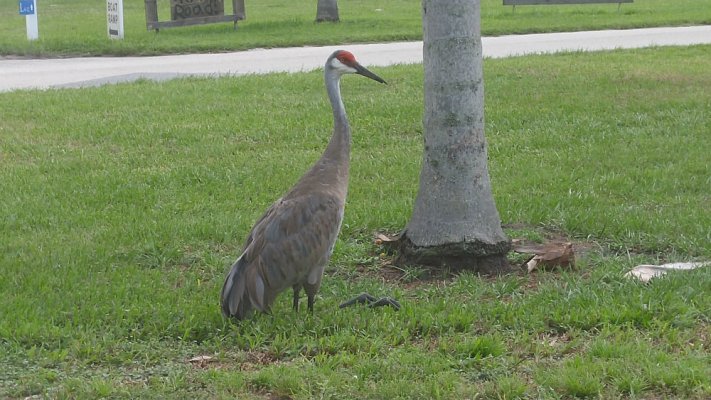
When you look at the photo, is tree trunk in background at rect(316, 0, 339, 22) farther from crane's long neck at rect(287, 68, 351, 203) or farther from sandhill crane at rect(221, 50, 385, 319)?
sandhill crane at rect(221, 50, 385, 319)

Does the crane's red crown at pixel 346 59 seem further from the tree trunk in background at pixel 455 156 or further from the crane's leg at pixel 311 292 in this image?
the crane's leg at pixel 311 292

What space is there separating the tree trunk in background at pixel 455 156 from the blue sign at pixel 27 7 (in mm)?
12772

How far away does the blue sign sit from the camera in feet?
57.8

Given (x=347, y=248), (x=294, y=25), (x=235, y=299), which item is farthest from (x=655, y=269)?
(x=294, y=25)

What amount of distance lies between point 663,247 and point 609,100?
490 cm

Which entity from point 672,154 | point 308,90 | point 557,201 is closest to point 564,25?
point 308,90

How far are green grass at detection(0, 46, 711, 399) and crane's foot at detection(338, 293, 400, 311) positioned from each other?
0.41ft

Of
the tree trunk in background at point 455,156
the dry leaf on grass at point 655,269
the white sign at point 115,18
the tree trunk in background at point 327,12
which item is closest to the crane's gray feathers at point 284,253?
the tree trunk in background at point 455,156

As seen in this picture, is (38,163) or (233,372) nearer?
(233,372)

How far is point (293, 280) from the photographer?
5590mm

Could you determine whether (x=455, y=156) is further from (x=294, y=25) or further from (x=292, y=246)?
(x=294, y=25)

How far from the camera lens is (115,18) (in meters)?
18.1

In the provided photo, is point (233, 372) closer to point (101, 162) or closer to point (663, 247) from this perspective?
point (663, 247)

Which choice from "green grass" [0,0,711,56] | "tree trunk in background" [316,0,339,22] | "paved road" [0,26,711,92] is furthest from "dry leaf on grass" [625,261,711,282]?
"tree trunk in background" [316,0,339,22]
